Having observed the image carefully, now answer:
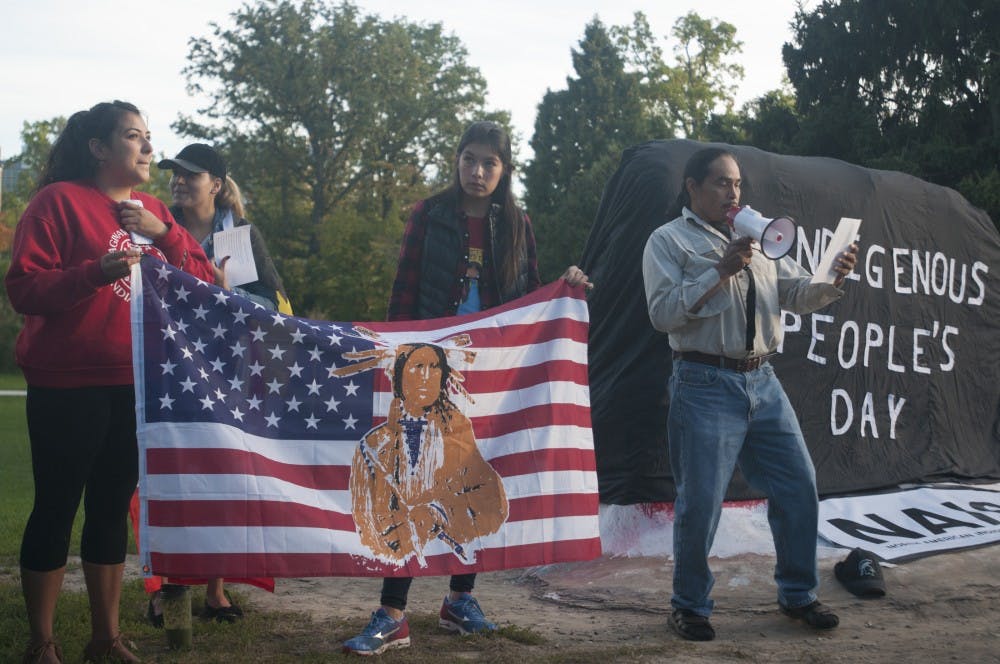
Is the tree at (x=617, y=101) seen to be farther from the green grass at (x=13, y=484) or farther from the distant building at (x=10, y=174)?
the distant building at (x=10, y=174)

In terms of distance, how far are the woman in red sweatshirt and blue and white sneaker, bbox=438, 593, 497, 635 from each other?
4.16ft

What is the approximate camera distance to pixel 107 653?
3.91 meters

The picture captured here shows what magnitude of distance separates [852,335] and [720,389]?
9.50 ft

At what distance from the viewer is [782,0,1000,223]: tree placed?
17.7m

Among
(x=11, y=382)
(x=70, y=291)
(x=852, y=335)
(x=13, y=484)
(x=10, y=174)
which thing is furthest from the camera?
(x=10, y=174)

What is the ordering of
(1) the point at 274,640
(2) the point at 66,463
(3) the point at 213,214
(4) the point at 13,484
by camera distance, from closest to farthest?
(2) the point at 66,463, (1) the point at 274,640, (3) the point at 213,214, (4) the point at 13,484

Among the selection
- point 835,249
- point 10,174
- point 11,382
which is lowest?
point 11,382

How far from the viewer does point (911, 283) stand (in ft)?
24.6

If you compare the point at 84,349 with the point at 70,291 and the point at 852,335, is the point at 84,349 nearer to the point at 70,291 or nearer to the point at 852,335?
the point at 70,291

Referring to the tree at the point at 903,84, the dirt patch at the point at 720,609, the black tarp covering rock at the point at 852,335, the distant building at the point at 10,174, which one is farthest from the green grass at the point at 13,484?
the distant building at the point at 10,174

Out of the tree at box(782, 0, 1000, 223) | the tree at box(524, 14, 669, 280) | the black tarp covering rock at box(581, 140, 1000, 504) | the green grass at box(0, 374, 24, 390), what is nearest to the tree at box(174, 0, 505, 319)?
the tree at box(524, 14, 669, 280)

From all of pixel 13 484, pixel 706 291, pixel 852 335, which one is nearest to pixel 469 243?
pixel 706 291

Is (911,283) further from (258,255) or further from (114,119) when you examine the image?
(114,119)

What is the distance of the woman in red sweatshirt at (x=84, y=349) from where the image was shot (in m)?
3.73
